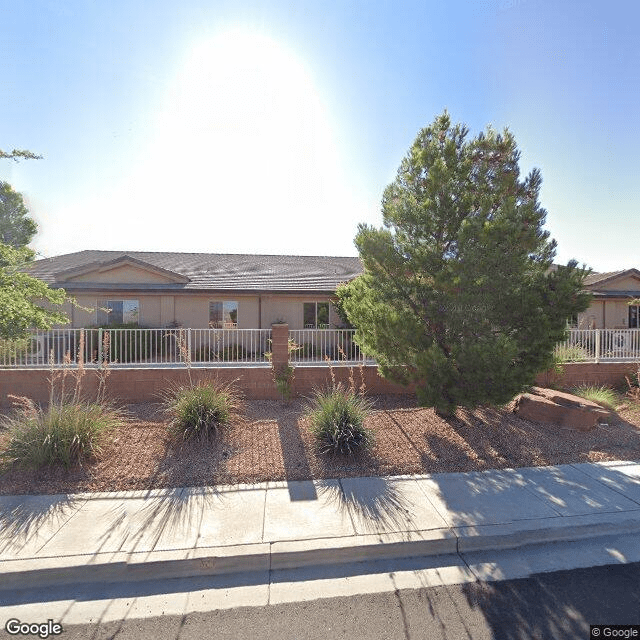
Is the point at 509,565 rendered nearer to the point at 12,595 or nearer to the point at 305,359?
the point at 12,595

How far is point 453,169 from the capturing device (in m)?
5.67

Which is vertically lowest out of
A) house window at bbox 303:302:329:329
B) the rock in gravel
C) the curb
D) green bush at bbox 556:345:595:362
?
the curb

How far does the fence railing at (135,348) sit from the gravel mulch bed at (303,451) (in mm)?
1335

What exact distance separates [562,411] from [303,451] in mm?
4676

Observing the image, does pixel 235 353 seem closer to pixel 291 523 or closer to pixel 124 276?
pixel 291 523

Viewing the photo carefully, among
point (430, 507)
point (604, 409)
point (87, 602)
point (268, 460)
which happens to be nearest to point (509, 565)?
point (430, 507)

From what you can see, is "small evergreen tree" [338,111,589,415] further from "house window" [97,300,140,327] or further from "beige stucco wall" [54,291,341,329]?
"house window" [97,300,140,327]

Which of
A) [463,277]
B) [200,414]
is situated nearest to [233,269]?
[200,414]

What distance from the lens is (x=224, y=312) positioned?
15289 millimetres

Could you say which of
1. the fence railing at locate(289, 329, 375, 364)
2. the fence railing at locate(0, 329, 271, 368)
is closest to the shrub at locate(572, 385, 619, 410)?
the fence railing at locate(289, 329, 375, 364)

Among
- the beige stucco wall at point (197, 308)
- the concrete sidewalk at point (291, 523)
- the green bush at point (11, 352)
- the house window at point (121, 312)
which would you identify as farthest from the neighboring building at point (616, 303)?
the green bush at point (11, 352)

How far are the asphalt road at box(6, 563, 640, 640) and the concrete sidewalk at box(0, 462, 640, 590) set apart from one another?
49 cm

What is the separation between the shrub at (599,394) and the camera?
7422 millimetres

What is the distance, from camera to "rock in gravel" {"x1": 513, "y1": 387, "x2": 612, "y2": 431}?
6234 millimetres
